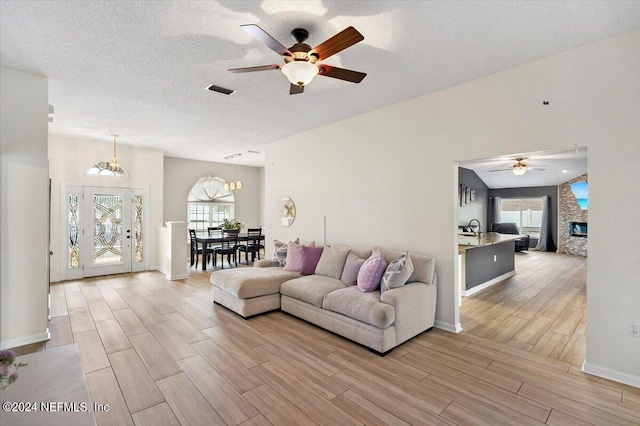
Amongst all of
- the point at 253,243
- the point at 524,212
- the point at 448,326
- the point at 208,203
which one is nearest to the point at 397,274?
the point at 448,326

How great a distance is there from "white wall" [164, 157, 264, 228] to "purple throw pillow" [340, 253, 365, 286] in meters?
6.57

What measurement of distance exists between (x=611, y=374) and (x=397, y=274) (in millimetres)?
1967

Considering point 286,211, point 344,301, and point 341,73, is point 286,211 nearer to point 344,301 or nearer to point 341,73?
point 344,301

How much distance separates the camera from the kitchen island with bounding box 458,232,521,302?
16.7ft

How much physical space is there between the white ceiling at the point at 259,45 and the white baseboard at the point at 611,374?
2921 millimetres

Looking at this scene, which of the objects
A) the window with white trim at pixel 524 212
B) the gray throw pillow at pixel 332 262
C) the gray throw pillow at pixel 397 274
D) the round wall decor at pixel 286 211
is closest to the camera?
the gray throw pillow at pixel 397 274

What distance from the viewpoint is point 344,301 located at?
339cm

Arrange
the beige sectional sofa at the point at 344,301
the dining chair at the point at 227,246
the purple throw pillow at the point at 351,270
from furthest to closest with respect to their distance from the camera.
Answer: the dining chair at the point at 227,246, the purple throw pillow at the point at 351,270, the beige sectional sofa at the point at 344,301

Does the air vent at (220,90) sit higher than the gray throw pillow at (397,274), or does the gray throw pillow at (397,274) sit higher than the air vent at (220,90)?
the air vent at (220,90)

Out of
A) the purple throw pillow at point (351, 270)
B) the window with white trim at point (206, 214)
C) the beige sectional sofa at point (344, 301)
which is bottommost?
the beige sectional sofa at point (344, 301)

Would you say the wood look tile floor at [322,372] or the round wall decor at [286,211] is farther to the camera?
the round wall decor at [286,211]

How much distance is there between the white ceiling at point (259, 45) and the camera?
2.29m

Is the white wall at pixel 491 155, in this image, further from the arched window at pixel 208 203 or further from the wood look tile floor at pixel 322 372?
the arched window at pixel 208 203

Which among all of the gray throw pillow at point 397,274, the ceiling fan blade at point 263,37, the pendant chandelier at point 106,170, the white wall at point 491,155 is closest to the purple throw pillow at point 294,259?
the white wall at point 491,155
